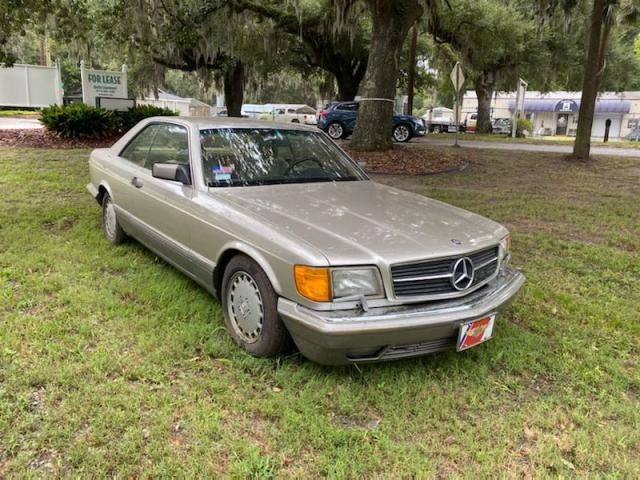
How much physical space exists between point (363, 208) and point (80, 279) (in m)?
2.50

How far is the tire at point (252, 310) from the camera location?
117 inches

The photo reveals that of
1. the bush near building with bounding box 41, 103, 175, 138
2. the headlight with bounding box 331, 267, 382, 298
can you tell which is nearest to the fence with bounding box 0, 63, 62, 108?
the bush near building with bounding box 41, 103, 175, 138

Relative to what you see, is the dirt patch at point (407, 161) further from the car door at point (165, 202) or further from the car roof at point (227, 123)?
the car door at point (165, 202)

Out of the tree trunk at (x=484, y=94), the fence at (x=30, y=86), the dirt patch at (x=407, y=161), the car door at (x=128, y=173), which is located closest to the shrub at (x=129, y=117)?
the dirt patch at (x=407, y=161)

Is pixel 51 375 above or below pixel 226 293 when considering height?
below

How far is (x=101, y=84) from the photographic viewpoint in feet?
52.9

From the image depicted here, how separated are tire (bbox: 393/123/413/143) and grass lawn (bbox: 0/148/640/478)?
14.6 metres

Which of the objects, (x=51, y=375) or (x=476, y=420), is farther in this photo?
(x=51, y=375)

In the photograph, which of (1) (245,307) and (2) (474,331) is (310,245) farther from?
(2) (474,331)

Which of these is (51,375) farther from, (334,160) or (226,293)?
(334,160)

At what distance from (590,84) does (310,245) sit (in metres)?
13.0

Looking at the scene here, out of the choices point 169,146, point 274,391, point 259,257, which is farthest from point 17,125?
point 274,391

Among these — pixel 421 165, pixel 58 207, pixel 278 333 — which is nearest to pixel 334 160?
pixel 278 333

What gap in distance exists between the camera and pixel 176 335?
3424 mm
